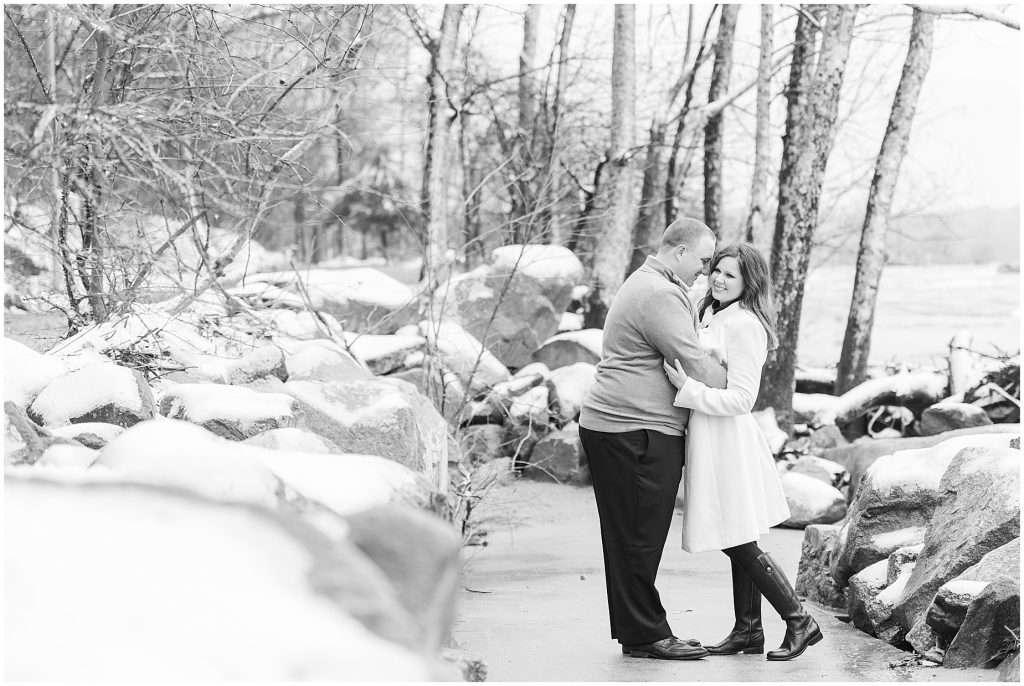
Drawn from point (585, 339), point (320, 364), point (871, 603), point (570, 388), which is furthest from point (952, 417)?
point (320, 364)

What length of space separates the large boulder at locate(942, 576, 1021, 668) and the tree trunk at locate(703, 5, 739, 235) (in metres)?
13.2

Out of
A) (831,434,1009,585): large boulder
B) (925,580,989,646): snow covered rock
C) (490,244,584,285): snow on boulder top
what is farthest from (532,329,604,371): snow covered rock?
(925,580,989,646): snow covered rock

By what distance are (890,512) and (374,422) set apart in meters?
3.00

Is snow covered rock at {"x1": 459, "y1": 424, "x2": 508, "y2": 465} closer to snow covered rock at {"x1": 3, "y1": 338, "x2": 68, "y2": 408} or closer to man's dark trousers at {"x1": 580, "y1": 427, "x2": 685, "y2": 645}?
snow covered rock at {"x1": 3, "y1": 338, "x2": 68, "y2": 408}

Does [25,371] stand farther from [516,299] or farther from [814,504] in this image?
[516,299]

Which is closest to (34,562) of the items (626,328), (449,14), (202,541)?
(202,541)

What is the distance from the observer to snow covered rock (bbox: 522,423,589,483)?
1029 cm

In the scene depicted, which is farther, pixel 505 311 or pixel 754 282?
pixel 505 311

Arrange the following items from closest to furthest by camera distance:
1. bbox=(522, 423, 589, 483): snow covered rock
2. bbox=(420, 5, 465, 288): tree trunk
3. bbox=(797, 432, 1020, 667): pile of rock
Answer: bbox=(797, 432, 1020, 667): pile of rock → bbox=(522, 423, 589, 483): snow covered rock → bbox=(420, 5, 465, 288): tree trunk

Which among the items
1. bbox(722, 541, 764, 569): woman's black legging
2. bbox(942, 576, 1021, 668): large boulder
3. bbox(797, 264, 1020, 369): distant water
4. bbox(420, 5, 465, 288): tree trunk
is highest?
bbox(420, 5, 465, 288): tree trunk

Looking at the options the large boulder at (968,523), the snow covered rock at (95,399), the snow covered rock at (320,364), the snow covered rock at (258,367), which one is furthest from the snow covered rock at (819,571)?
the snow covered rock at (95,399)

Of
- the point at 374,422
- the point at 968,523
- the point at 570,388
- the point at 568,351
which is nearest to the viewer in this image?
the point at 968,523

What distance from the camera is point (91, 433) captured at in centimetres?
438

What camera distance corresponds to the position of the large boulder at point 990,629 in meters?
4.05
